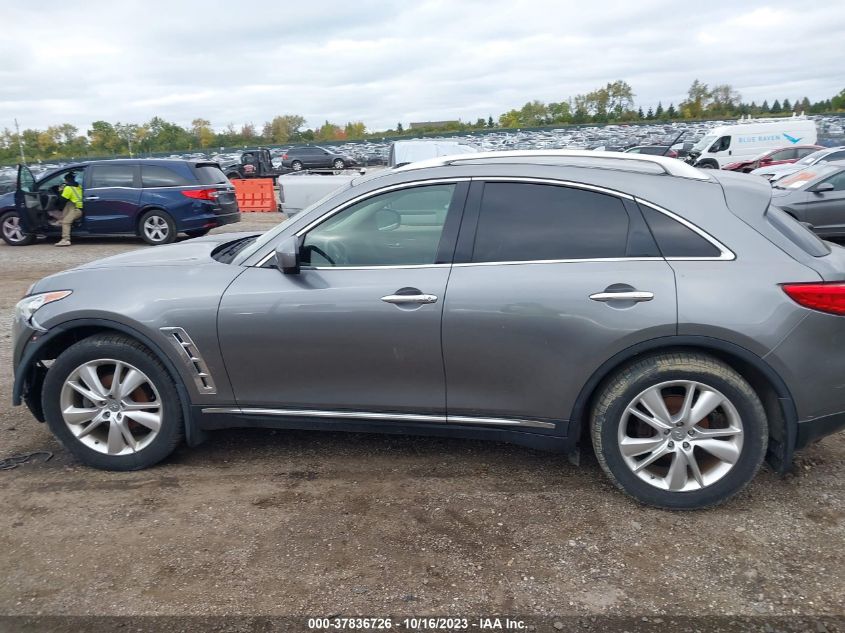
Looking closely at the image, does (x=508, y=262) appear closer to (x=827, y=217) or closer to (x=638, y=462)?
(x=638, y=462)

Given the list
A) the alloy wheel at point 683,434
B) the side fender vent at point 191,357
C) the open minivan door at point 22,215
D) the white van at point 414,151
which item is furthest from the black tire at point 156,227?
the alloy wheel at point 683,434

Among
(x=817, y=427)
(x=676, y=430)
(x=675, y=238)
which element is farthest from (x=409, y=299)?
(x=817, y=427)

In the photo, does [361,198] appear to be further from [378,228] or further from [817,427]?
[817,427]

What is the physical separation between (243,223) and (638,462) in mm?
14880

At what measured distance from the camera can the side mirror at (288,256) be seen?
3367 millimetres

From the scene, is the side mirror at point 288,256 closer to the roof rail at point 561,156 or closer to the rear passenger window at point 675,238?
the roof rail at point 561,156

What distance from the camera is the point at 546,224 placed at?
10.9 feet

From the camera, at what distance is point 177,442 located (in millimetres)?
3693

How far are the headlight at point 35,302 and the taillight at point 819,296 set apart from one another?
12.2 ft

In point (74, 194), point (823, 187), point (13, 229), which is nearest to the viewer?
point (823, 187)

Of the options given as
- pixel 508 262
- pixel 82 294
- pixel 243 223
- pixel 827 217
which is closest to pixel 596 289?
pixel 508 262

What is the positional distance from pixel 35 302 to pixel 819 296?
4044 millimetres

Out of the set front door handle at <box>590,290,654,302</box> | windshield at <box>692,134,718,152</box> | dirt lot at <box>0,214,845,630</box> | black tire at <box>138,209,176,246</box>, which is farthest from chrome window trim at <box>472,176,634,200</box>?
windshield at <box>692,134,718,152</box>

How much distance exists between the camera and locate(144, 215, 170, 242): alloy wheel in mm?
12555
